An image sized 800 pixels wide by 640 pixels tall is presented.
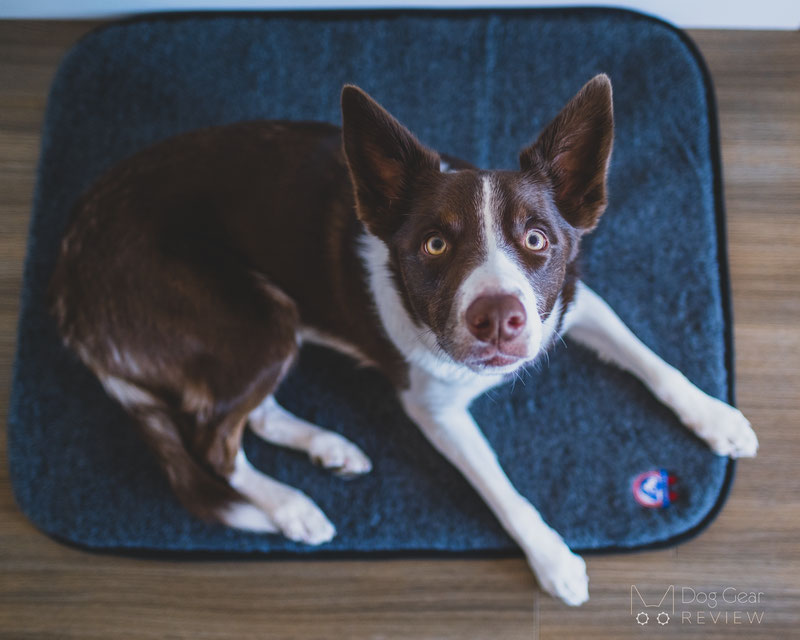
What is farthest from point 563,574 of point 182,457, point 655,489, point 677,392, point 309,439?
point 182,457

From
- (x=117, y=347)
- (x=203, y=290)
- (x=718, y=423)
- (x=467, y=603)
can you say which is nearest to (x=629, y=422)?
(x=718, y=423)

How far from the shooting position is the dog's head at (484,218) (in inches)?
54.4

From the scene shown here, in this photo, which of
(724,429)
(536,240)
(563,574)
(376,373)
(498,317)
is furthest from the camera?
(376,373)

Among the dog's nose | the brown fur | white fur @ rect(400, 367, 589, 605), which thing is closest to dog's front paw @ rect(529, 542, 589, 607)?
white fur @ rect(400, 367, 589, 605)

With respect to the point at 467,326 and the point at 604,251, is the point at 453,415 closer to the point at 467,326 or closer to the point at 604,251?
the point at 467,326

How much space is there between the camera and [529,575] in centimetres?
196

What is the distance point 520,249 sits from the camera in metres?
1.44

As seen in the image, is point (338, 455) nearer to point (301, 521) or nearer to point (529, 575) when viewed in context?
point (301, 521)

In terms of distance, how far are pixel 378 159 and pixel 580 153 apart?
18.0 inches

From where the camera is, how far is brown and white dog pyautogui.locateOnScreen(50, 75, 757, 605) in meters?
1.44

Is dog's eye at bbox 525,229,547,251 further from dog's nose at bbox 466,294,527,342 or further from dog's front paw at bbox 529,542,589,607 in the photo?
dog's front paw at bbox 529,542,589,607

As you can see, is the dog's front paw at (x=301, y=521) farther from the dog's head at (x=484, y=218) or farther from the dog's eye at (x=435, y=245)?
the dog's eye at (x=435, y=245)

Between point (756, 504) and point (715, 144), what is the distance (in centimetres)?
A: 118
